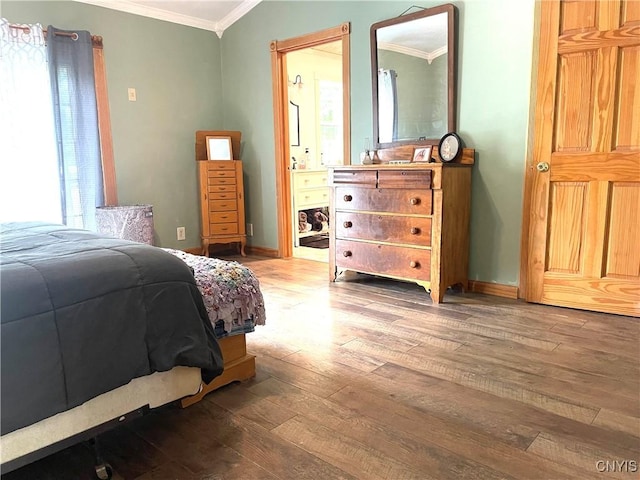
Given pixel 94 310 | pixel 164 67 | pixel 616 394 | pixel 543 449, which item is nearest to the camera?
pixel 94 310

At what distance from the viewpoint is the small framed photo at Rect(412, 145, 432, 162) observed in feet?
11.4

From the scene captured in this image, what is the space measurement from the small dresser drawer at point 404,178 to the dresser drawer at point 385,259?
44cm

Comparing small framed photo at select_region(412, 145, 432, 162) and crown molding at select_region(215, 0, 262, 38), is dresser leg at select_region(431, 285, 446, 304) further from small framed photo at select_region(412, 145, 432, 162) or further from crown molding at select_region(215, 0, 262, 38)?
crown molding at select_region(215, 0, 262, 38)

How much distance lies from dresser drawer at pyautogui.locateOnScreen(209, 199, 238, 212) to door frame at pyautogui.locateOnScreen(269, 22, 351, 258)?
1.50 feet

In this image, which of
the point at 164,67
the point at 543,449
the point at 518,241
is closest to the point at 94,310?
the point at 543,449

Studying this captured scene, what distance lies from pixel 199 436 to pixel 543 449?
46.8 inches

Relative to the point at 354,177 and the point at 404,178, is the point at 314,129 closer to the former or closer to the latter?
the point at 354,177

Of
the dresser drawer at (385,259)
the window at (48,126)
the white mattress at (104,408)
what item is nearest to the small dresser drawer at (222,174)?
the window at (48,126)

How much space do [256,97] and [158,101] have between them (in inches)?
37.5

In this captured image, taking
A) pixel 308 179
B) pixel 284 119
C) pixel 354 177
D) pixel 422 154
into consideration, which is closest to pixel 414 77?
pixel 422 154

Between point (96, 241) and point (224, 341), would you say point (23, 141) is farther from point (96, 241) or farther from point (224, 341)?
point (224, 341)

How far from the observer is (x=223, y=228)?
15.7 ft

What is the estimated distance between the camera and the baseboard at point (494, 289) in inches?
129

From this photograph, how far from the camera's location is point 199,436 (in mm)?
1687
